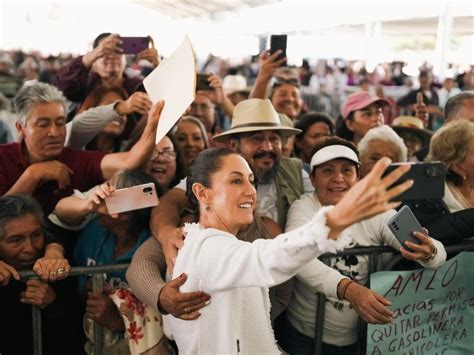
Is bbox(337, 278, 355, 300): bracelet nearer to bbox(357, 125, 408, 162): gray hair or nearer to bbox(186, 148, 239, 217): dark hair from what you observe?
bbox(186, 148, 239, 217): dark hair

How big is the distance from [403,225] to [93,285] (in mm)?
1304

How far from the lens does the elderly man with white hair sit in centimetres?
362

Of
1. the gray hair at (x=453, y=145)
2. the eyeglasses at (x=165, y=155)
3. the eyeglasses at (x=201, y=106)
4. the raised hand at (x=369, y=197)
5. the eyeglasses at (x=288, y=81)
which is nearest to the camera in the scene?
the raised hand at (x=369, y=197)

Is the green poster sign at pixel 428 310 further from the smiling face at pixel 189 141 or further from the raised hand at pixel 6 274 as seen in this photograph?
the smiling face at pixel 189 141

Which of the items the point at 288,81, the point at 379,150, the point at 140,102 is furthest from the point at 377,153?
the point at 288,81

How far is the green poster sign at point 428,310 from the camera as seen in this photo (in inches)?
104

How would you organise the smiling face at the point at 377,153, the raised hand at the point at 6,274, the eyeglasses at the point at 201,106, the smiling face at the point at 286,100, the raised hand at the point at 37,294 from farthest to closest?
the smiling face at the point at 286,100
the eyeglasses at the point at 201,106
the smiling face at the point at 377,153
the raised hand at the point at 37,294
the raised hand at the point at 6,274

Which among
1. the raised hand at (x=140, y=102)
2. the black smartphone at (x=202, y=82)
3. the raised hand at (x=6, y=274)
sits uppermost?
the black smartphone at (x=202, y=82)

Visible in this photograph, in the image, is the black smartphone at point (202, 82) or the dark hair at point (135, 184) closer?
the dark hair at point (135, 184)

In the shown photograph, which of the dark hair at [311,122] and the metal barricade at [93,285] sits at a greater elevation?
the dark hair at [311,122]

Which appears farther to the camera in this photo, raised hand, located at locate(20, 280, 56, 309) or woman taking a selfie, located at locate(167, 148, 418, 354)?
raised hand, located at locate(20, 280, 56, 309)

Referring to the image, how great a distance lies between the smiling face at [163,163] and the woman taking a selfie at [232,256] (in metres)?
1.05

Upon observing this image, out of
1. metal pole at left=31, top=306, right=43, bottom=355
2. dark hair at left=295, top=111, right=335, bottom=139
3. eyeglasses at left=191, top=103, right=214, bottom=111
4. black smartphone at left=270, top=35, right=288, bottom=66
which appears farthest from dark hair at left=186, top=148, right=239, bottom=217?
eyeglasses at left=191, top=103, right=214, bottom=111

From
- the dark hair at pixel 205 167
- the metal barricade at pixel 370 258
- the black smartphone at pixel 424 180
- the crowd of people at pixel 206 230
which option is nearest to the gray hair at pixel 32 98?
the crowd of people at pixel 206 230
